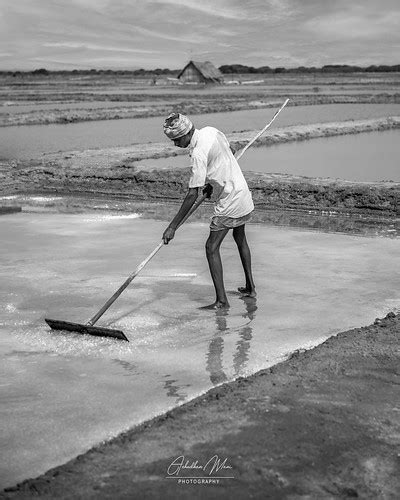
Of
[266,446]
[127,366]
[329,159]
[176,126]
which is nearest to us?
[266,446]

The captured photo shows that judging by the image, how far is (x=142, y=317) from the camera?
4465 millimetres

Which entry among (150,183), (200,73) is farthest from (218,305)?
(200,73)

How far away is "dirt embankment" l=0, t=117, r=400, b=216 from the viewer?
834 centimetres

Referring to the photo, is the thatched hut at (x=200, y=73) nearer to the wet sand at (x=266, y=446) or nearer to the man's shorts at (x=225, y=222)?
the man's shorts at (x=225, y=222)

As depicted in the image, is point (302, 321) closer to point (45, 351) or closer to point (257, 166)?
point (45, 351)

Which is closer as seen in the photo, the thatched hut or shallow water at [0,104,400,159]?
shallow water at [0,104,400,159]

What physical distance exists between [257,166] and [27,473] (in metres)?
9.46

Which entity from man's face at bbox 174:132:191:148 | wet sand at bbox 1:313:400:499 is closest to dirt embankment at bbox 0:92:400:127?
man's face at bbox 174:132:191:148

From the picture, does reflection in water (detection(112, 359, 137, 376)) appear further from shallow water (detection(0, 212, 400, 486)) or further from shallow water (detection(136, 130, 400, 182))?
shallow water (detection(136, 130, 400, 182))

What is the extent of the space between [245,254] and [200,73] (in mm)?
53421

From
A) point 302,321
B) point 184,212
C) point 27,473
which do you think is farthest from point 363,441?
point 184,212

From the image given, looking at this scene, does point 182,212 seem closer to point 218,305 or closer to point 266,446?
point 218,305

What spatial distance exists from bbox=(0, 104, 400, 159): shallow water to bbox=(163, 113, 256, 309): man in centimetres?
941

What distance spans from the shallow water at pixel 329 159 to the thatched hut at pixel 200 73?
41199mm
